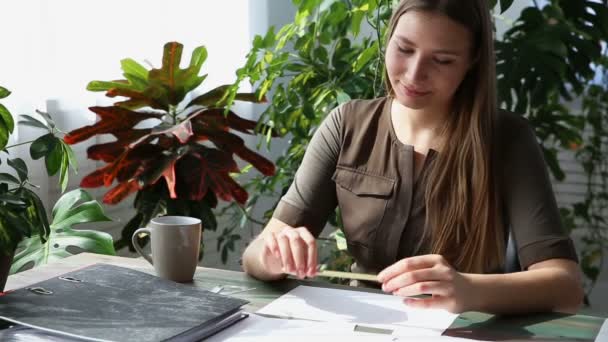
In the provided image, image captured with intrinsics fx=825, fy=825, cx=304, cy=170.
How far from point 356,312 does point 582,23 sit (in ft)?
6.01

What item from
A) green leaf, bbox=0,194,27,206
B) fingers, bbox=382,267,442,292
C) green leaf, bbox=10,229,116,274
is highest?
green leaf, bbox=0,194,27,206

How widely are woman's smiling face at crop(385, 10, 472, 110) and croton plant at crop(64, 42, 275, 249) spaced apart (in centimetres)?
76

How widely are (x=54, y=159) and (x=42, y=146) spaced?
0.12 ft

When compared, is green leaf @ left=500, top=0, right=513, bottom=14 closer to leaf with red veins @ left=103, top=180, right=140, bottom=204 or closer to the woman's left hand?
the woman's left hand

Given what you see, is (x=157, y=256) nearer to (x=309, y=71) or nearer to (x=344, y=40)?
(x=309, y=71)

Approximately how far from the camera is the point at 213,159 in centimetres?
226

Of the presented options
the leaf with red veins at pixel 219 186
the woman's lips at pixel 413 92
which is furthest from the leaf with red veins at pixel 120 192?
the woman's lips at pixel 413 92

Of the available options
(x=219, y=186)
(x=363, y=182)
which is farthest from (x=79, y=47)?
(x=363, y=182)

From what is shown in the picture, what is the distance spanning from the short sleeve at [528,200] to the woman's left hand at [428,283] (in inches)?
11.7

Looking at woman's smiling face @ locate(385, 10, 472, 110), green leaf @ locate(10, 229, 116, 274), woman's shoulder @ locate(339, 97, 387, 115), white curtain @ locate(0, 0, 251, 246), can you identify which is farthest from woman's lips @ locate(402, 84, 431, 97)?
white curtain @ locate(0, 0, 251, 246)

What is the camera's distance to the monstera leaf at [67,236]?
69.5 inches

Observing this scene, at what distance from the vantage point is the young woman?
1503mm

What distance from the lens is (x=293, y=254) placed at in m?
1.32

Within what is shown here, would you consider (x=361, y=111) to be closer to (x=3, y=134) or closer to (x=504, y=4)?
(x=504, y=4)
